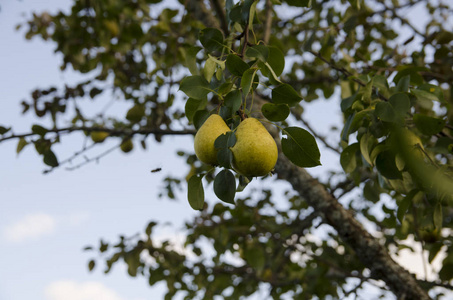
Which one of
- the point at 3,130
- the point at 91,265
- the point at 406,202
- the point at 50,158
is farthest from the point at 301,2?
the point at 91,265

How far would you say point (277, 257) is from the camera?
2.49m

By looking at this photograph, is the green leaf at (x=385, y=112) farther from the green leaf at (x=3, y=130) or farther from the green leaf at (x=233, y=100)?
the green leaf at (x=3, y=130)

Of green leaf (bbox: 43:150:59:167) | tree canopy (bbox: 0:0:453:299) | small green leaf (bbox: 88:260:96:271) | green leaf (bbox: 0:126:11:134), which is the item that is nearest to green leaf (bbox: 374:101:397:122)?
tree canopy (bbox: 0:0:453:299)

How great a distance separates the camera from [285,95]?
0.99 metres

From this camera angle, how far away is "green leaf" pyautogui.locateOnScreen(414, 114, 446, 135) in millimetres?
1221

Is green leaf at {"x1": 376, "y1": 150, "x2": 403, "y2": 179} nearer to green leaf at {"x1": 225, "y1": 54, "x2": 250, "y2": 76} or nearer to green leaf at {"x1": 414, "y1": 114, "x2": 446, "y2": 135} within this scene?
green leaf at {"x1": 414, "y1": 114, "x2": 446, "y2": 135}

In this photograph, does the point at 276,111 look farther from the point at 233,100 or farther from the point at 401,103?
the point at 401,103

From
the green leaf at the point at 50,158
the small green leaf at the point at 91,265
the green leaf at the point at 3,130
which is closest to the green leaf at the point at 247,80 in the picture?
the green leaf at the point at 50,158

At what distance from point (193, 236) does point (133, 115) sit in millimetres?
1170

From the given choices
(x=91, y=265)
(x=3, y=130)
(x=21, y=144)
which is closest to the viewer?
(x=3, y=130)

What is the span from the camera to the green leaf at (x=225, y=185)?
0.95 metres

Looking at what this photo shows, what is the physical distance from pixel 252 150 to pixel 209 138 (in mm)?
113

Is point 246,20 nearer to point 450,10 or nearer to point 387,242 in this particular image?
point 387,242

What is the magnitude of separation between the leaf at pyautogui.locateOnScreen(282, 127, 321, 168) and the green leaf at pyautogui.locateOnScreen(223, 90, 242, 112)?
0.14m
